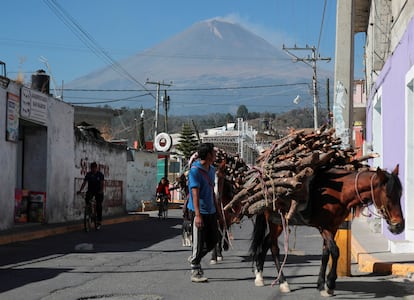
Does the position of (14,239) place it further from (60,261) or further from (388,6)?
(388,6)

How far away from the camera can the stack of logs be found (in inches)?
340

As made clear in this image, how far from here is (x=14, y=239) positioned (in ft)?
53.0

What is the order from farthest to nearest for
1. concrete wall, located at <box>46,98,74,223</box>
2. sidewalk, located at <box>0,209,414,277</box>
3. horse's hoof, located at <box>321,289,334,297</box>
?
1. concrete wall, located at <box>46,98,74,223</box>
2. sidewalk, located at <box>0,209,414,277</box>
3. horse's hoof, located at <box>321,289,334,297</box>

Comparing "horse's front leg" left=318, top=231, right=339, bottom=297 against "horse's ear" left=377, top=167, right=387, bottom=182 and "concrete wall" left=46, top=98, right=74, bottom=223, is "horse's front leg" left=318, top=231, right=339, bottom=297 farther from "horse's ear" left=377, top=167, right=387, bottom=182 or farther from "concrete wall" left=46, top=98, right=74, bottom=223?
"concrete wall" left=46, top=98, right=74, bottom=223

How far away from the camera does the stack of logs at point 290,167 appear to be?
340 inches

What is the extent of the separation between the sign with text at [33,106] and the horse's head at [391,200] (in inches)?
512

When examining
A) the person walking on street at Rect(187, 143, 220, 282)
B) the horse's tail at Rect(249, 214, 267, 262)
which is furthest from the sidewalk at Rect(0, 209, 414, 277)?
the person walking on street at Rect(187, 143, 220, 282)

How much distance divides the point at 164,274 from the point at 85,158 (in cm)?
1535

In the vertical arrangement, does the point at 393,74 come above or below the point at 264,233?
above

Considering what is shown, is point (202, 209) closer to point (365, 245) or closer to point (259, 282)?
point (259, 282)

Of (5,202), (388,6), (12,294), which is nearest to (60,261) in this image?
(12,294)

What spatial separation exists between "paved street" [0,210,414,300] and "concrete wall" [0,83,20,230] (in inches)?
92.5

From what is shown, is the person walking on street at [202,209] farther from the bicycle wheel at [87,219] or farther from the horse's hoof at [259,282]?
the bicycle wheel at [87,219]

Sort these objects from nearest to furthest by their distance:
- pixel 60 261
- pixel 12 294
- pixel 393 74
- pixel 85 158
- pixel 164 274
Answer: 1. pixel 12 294
2. pixel 164 274
3. pixel 60 261
4. pixel 393 74
5. pixel 85 158
